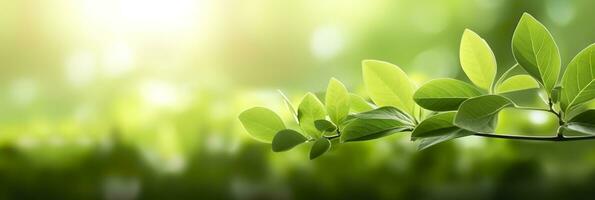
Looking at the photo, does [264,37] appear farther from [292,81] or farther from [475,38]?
[475,38]

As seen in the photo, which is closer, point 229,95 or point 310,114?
point 310,114

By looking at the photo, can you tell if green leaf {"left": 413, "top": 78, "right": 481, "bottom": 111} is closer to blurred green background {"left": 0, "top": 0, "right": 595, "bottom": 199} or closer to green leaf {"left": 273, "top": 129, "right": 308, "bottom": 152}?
green leaf {"left": 273, "top": 129, "right": 308, "bottom": 152}

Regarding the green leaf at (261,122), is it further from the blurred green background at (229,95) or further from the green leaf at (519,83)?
the blurred green background at (229,95)

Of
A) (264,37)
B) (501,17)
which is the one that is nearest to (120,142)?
(264,37)

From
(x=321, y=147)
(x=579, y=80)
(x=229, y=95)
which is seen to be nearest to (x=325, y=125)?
(x=321, y=147)

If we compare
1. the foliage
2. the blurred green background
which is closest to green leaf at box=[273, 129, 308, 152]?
the foliage

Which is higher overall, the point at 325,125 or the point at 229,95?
the point at 325,125

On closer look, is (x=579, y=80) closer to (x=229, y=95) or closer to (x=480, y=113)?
(x=480, y=113)
